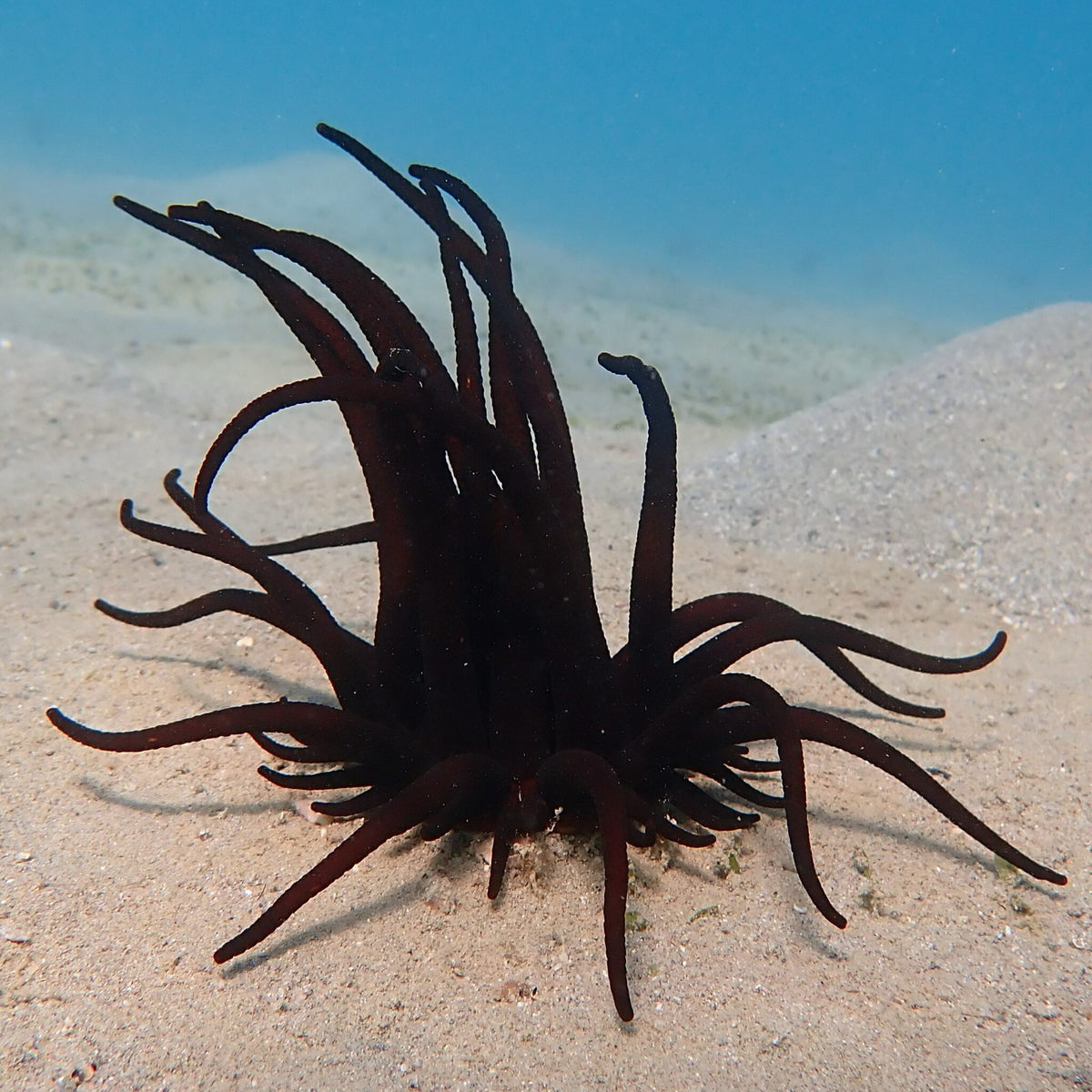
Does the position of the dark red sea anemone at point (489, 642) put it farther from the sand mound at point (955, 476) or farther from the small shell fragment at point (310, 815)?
the sand mound at point (955, 476)

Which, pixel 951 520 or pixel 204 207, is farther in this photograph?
pixel 951 520

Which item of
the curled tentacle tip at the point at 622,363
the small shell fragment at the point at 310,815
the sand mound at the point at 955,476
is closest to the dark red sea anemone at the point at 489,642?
the curled tentacle tip at the point at 622,363

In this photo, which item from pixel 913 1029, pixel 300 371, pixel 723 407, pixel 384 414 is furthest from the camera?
pixel 723 407

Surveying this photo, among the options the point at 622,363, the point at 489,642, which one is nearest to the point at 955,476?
the point at 622,363

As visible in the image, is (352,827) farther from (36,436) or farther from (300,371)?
(300,371)

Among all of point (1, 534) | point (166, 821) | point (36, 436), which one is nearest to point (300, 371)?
point (36, 436)

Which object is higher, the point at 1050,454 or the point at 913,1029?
the point at 1050,454

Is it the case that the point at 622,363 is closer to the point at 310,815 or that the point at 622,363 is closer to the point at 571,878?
the point at 571,878
